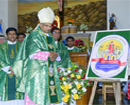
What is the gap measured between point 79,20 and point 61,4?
57.1 inches

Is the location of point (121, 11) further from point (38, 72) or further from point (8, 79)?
point (38, 72)

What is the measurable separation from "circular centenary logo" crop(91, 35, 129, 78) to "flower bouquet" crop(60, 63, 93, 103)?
340mm

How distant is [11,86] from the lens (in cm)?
489

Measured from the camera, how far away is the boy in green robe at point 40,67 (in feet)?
11.6

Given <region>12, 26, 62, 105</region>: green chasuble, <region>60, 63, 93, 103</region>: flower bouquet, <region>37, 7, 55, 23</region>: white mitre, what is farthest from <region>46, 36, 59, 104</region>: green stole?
<region>60, 63, 93, 103</region>: flower bouquet

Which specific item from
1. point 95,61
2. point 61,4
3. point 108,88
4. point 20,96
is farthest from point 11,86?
point 61,4

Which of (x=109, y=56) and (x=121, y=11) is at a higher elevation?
(x=121, y=11)

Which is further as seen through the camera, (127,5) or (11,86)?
(127,5)

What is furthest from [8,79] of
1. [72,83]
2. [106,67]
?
[106,67]

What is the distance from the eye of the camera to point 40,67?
3596 millimetres

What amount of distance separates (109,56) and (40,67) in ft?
4.02

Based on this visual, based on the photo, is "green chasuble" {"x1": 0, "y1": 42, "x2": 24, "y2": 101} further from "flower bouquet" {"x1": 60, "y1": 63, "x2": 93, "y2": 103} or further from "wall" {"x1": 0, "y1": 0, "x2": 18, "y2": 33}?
"wall" {"x1": 0, "y1": 0, "x2": 18, "y2": 33}

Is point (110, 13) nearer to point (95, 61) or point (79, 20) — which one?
point (79, 20)

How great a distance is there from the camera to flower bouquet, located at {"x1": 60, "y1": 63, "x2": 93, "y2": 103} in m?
4.17
